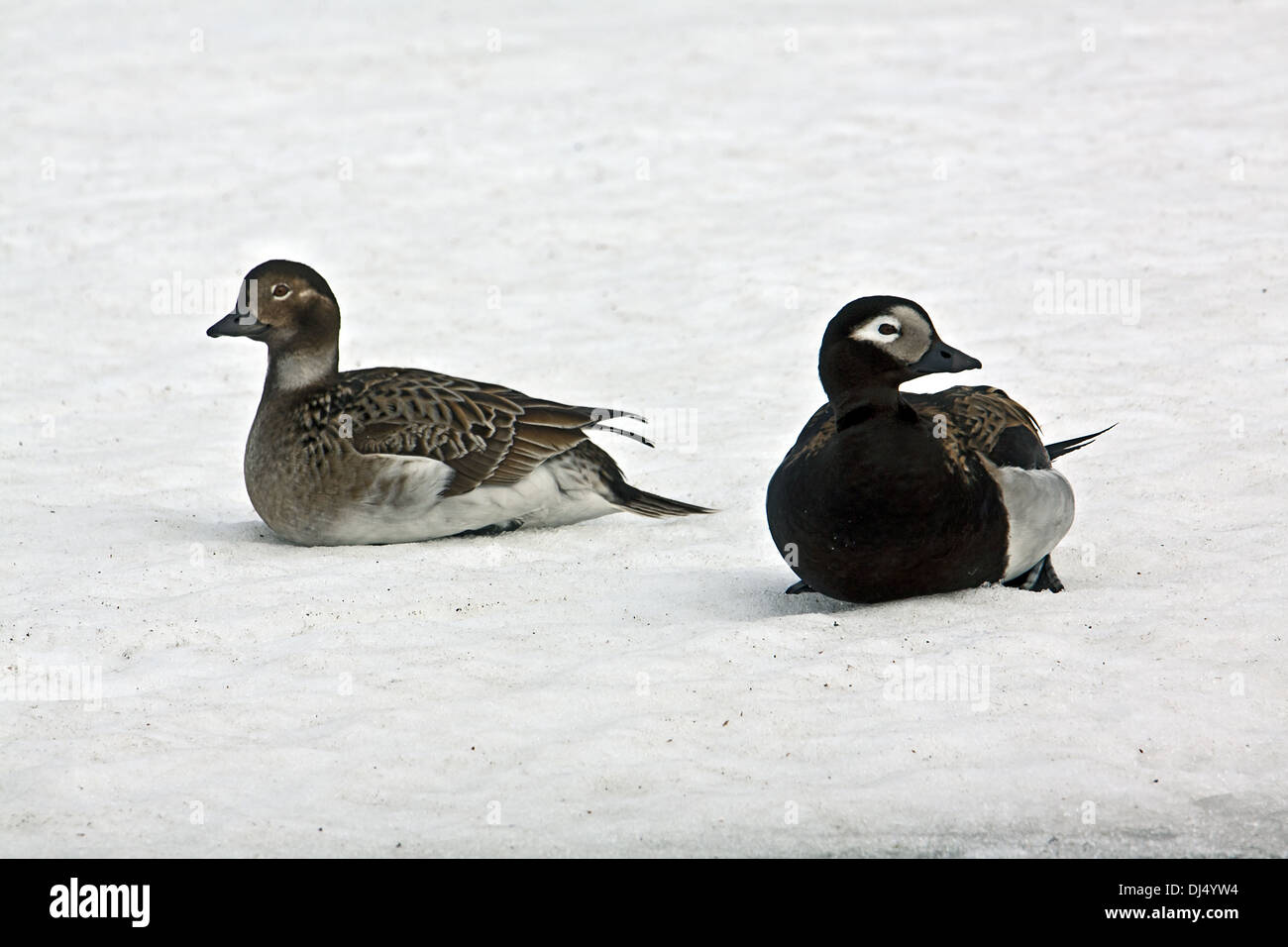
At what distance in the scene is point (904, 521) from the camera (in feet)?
17.8

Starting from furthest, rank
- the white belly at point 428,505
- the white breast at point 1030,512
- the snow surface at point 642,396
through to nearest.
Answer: the white belly at point 428,505 < the white breast at point 1030,512 < the snow surface at point 642,396

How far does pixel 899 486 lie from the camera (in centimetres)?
540

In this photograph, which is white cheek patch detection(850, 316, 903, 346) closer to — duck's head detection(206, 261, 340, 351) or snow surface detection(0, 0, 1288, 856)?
snow surface detection(0, 0, 1288, 856)

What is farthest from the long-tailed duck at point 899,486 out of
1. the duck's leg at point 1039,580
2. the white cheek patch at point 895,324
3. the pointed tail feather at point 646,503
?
the pointed tail feather at point 646,503

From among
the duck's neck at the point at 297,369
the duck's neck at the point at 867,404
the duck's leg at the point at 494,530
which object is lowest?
the duck's leg at the point at 494,530

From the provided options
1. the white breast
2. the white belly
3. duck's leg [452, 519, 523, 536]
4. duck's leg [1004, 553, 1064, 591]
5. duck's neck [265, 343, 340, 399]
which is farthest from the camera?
duck's neck [265, 343, 340, 399]

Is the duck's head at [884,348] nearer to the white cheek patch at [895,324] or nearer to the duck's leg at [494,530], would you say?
the white cheek patch at [895,324]

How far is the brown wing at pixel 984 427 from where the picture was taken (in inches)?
226

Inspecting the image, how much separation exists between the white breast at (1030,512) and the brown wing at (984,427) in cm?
8

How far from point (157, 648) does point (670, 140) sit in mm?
9965

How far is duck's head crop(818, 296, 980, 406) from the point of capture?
5.62 metres

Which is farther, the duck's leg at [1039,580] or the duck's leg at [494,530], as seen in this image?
the duck's leg at [494,530]

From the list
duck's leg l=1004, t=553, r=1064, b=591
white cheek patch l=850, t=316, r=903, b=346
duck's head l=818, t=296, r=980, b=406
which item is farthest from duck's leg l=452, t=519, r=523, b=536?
duck's leg l=1004, t=553, r=1064, b=591

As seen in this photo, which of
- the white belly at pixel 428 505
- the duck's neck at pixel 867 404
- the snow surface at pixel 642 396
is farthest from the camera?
the white belly at pixel 428 505
